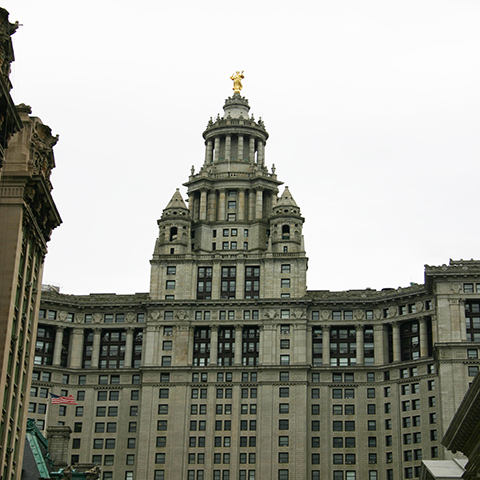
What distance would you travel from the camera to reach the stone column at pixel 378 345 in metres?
182

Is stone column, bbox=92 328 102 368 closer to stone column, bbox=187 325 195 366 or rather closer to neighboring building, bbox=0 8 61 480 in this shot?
stone column, bbox=187 325 195 366

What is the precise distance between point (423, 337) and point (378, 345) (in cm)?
933

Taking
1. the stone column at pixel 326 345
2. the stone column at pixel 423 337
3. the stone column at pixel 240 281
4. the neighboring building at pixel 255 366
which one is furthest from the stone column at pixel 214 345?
the stone column at pixel 423 337

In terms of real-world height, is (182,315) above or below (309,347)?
above

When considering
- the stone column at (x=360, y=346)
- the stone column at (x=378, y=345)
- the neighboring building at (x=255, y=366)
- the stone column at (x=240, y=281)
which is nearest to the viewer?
the neighboring building at (x=255, y=366)

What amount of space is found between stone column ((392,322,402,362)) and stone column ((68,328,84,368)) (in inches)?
2305

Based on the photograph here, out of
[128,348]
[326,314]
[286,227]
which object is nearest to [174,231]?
[286,227]

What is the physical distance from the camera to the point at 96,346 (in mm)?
190750

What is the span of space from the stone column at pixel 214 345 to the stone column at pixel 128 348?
52.0 ft

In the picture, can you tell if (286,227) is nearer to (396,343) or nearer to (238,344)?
(238,344)

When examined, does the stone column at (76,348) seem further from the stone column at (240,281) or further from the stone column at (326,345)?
the stone column at (326,345)

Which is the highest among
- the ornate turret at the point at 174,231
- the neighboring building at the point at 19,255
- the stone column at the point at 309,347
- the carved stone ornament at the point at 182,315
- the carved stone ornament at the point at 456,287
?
the ornate turret at the point at 174,231

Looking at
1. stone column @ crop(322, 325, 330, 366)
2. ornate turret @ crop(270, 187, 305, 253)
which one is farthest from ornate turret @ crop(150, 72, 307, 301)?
stone column @ crop(322, 325, 330, 366)

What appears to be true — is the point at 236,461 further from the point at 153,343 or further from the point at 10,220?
the point at 10,220
